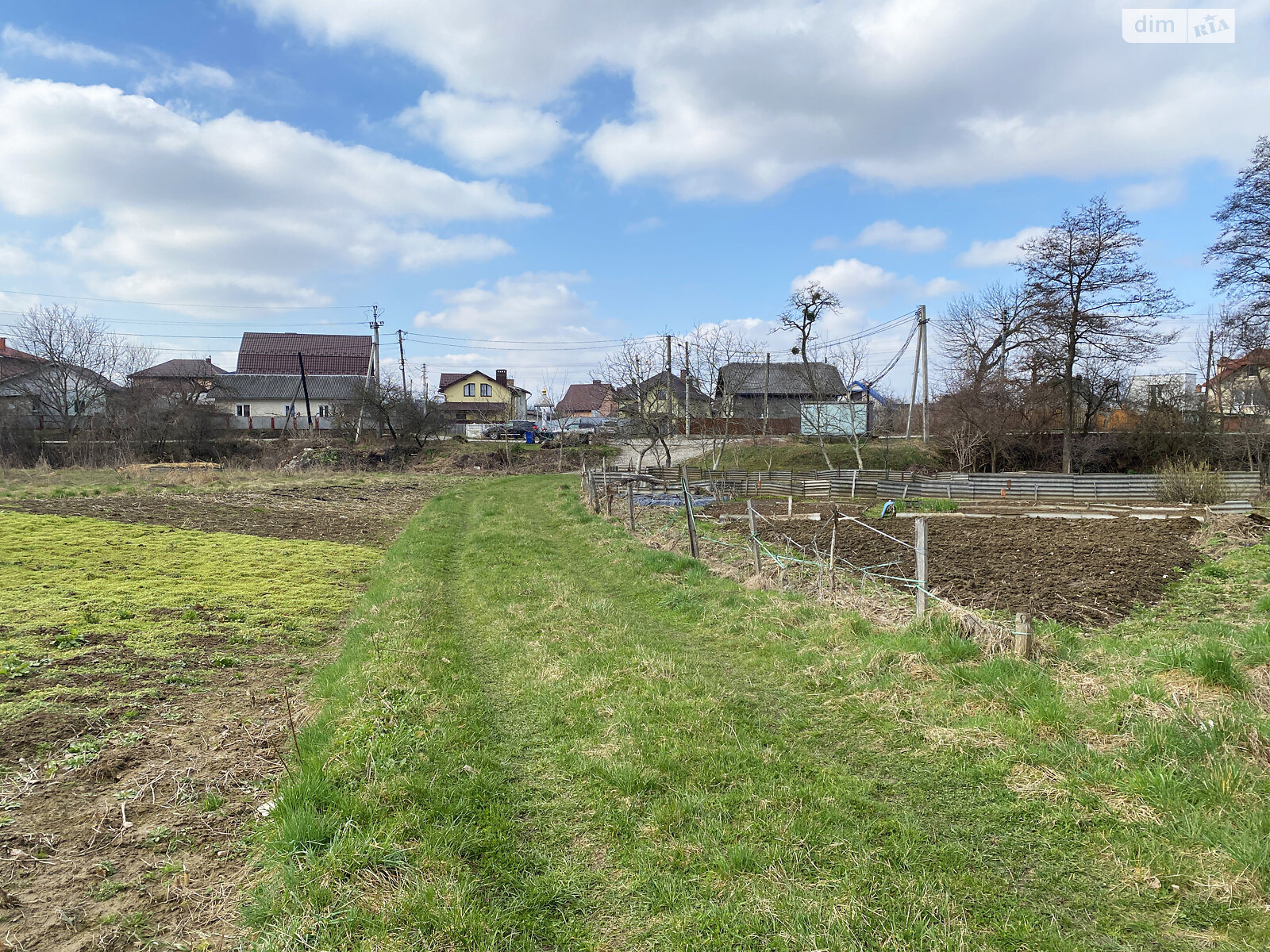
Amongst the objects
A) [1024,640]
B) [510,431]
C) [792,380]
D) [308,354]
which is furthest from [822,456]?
[308,354]

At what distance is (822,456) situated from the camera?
37375mm

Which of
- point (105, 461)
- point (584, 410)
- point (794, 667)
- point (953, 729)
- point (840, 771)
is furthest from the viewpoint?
point (584, 410)

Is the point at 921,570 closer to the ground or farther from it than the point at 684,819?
farther from it

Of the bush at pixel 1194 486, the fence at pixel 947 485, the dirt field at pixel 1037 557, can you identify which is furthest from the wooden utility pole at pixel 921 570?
the bush at pixel 1194 486

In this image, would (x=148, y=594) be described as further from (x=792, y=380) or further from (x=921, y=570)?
(x=792, y=380)

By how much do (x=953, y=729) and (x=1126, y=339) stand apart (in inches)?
1336

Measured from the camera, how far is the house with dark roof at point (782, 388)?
46531 millimetres

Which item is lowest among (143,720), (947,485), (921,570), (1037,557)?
(1037,557)

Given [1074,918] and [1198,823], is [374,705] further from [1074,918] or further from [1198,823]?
[1198,823]

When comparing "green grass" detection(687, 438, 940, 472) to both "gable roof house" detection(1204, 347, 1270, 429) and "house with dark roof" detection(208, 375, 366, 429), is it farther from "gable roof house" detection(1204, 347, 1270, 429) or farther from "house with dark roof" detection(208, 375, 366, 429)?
"house with dark roof" detection(208, 375, 366, 429)

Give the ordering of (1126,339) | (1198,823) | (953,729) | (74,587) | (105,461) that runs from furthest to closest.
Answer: (105,461), (1126,339), (74,587), (953,729), (1198,823)

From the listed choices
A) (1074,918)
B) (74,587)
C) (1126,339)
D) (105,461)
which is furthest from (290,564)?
(1126,339)

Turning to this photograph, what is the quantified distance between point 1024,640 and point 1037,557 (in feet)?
27.0

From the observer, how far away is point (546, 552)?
42.7ft
